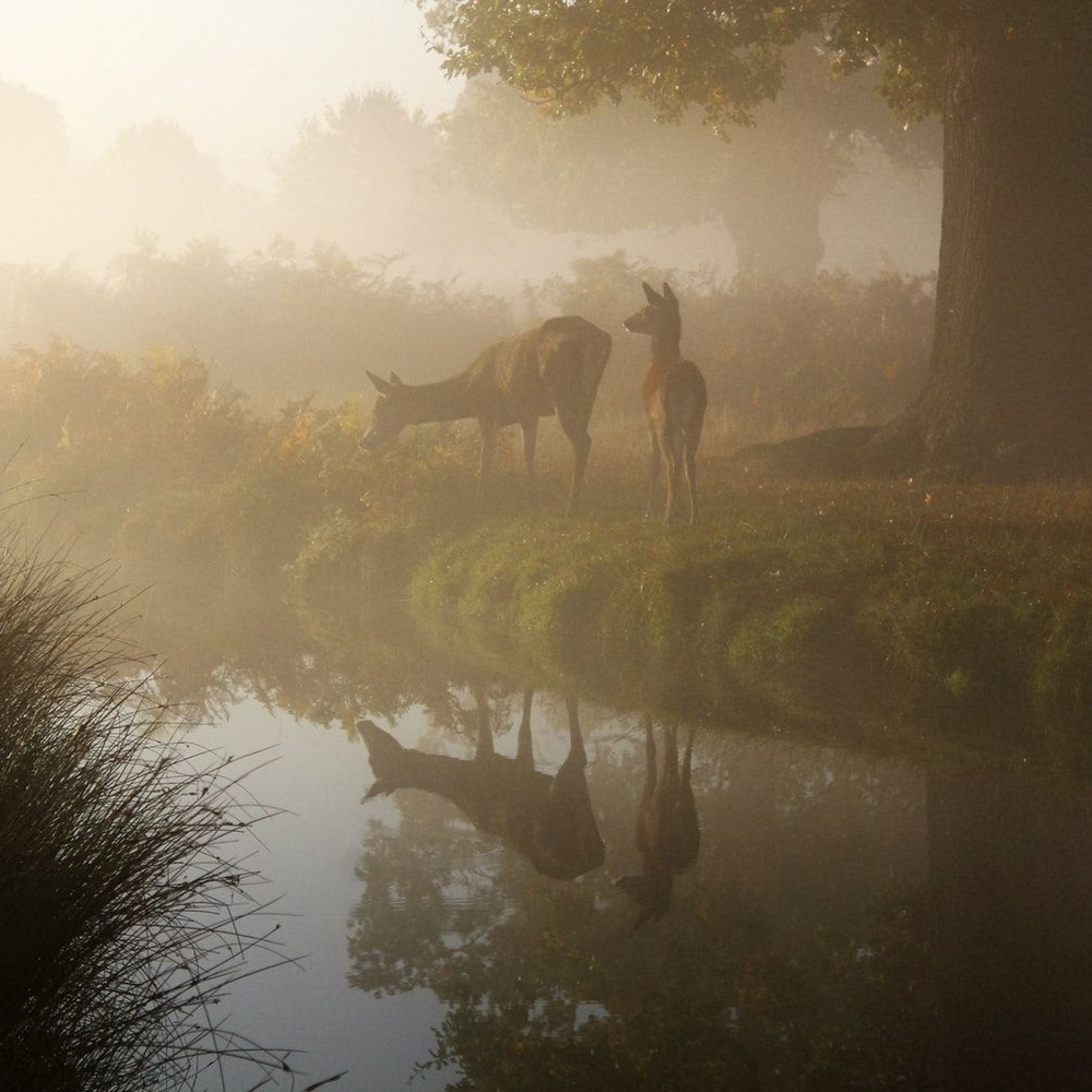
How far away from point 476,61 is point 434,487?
19.4 feet

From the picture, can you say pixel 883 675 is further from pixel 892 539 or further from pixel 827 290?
pixel 827 290

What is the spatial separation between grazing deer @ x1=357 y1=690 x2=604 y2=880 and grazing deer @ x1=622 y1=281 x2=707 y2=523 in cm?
444

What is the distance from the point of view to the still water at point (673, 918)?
5.12 meters

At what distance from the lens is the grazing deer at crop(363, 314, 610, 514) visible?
16266 millimetres

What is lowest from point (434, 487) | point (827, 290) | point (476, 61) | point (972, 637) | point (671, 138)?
point (972, 637)

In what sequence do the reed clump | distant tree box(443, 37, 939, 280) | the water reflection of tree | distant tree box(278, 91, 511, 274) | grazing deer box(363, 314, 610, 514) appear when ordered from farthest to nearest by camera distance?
1. distant tree box(278, 91, 511, 274)
2. distant tree box(443, 37, 939, 280)
3. grazing deer box(363, 314, 610, 514)
4. the water reflection of tree
5. the reed clump

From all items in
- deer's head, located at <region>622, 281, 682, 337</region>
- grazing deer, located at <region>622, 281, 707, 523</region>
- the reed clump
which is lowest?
the reed clump

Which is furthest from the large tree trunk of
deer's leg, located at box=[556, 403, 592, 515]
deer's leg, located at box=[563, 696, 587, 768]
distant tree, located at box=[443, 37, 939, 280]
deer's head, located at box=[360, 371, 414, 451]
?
distant tree, located at box=[443, 37, 939, 280]

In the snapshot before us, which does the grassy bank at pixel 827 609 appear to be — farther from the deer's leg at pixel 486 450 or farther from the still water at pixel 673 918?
the deer's leg at pixel 486 450

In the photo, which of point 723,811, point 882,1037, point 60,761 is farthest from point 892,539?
point 60,761

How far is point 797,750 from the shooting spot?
9094mm

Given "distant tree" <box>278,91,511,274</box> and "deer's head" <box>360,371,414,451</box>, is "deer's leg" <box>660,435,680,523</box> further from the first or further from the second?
"distant tree" <box>278,91,511,274</box>

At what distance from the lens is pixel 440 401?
1841 cm

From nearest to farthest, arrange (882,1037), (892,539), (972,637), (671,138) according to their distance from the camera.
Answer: (882,1037) → (972,637) → (892,539) → (671,138)
